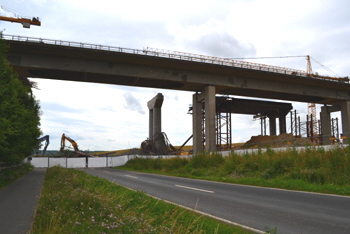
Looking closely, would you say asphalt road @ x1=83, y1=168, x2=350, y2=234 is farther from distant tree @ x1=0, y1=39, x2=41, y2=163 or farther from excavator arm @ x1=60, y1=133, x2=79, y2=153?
excavator arm @ x1=60, y1=133, x2=79, y2=153

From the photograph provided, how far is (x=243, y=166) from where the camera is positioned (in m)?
17.5

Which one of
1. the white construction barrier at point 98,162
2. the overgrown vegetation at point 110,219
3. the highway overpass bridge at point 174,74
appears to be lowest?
the white construction barrier at point 98,162

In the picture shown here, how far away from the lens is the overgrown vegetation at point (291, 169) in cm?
1195

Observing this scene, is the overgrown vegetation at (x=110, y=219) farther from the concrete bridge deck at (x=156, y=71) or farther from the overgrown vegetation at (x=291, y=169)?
the concrete bridge deck at (x=156, y=71)

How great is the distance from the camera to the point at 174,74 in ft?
126

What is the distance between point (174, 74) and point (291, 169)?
25997 millimetres

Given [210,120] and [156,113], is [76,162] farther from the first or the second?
[210,120]

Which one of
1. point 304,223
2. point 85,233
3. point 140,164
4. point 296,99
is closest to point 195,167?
point 140,164

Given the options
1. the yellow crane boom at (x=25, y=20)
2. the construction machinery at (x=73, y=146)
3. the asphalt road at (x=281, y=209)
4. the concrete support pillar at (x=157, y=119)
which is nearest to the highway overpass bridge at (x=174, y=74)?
the concrete support pillar at (x=157, y=119)

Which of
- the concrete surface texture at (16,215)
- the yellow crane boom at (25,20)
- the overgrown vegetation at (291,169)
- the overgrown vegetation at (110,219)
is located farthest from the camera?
the yellow crane boom at (25,20)

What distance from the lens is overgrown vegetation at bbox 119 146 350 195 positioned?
1195cm

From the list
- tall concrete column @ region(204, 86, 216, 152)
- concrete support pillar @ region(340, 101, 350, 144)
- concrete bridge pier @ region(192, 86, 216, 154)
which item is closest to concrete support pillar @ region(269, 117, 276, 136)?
concrete support pillar @ region(340, 101, 350, 144)

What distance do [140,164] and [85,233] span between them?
3071 cm

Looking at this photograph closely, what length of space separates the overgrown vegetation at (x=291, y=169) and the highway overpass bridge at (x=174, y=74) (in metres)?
17.3
